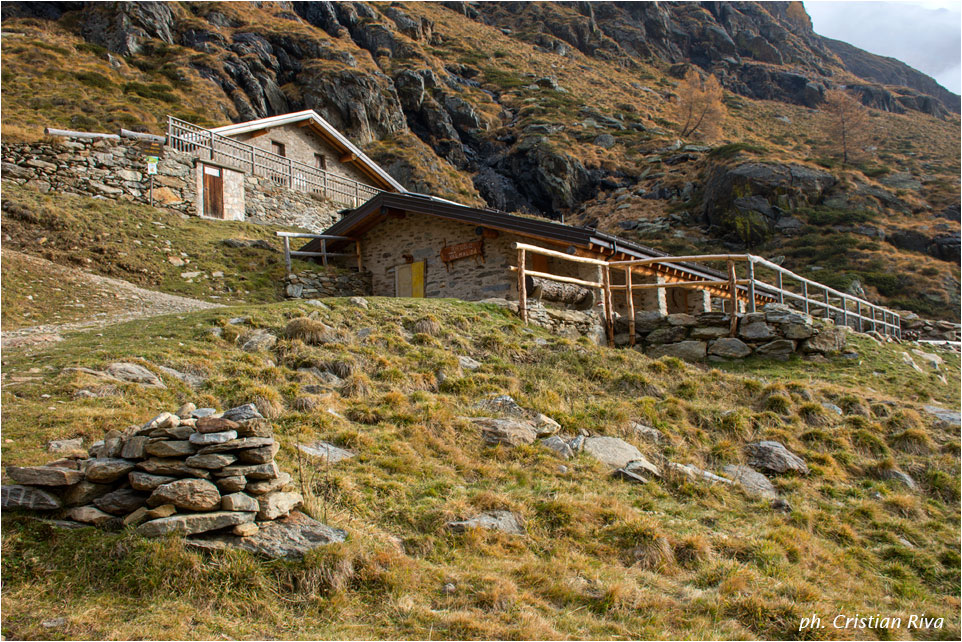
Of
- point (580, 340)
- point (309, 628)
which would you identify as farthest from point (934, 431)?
point (309, 628)

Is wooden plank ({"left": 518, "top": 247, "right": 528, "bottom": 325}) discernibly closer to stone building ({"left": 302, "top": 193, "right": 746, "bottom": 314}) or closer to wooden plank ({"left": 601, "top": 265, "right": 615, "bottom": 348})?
stone building ({"left": 302, "top": 193, "right": 746, "bottom": 314})

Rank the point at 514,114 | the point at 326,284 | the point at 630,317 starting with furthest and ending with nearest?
the point at 514,114 < the point at 326,284 < the point at 630,317

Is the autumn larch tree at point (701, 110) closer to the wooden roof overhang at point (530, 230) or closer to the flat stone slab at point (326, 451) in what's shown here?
the wooden roof overhang at point (530, 230)

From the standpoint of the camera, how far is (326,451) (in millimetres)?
6859

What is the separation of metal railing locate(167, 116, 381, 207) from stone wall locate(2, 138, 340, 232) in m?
0.85

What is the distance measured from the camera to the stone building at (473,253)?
15.5 meters

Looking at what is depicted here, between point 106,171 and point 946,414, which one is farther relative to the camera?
point 106,171

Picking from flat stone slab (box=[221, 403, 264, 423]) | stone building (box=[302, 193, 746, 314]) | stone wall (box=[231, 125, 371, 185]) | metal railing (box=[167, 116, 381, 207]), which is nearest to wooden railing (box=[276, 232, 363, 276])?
stone building (box=[302, 193, 746, 314])

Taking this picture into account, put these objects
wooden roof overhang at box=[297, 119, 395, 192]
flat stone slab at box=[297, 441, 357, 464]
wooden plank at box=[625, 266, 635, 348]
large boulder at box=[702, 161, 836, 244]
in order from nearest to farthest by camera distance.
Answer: flat stone slab at box=[297, 441, 357, 464]
wooden plank at box=[625, 266, 635, 348]
wooden roof overhang at box=[297, 119, 395, 192]
large boulder at box=[702, 161, 836, 244]

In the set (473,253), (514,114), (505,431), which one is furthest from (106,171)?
(514,114)

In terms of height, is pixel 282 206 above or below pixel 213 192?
below

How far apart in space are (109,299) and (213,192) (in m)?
10.2

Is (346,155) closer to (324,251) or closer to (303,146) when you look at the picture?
(303,146)

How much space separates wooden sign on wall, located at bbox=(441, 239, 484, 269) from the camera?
53.0 feet
